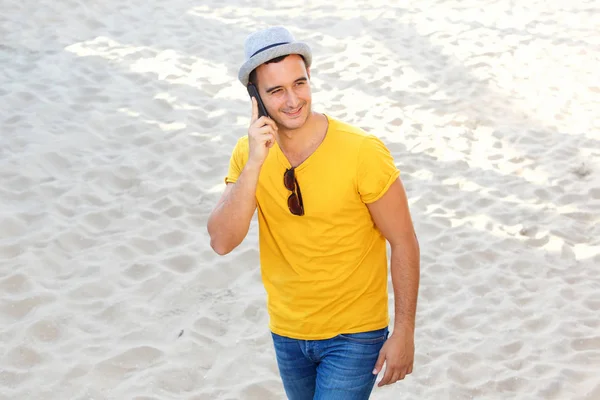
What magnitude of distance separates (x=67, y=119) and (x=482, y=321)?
4.36 meters

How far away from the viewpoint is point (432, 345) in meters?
4.79

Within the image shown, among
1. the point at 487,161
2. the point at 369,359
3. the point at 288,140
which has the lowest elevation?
the point at 487,161

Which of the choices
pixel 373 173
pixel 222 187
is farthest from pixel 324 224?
pixel 222 187

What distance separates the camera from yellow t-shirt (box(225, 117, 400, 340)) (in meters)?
2.57

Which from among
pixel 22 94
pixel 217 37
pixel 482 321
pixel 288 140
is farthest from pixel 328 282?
pixel 217 37

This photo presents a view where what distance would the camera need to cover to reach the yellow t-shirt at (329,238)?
2.57 m

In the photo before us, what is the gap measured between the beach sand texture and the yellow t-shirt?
5.76ft

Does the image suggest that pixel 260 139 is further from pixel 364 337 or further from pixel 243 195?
pixel 364 337

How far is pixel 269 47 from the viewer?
2.56 metres

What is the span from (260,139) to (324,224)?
348 mm

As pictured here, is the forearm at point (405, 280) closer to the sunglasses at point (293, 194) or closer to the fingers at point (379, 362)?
the fingers at point (379, 362)

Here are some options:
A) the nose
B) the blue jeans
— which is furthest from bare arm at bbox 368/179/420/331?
the nose

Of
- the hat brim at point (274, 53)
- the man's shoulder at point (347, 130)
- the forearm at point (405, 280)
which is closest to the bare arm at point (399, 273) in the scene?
the forearm at point (405, 280)

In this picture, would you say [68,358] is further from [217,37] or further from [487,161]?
[217,37]
